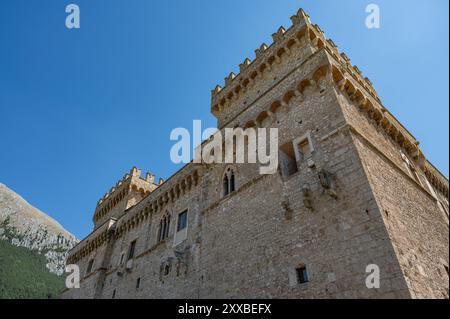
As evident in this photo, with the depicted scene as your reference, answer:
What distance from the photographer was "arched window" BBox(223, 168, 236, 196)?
37.4 ft

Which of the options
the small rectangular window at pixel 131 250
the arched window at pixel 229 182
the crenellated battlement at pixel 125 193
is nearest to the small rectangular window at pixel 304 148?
the arched window at pixel 229 182

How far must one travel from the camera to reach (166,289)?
12.7 m

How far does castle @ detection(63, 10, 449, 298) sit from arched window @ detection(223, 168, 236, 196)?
48 mm

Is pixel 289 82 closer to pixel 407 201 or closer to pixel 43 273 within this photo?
pixel 407 201

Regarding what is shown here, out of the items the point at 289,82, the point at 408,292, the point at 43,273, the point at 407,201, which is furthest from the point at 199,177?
the point at 43,273

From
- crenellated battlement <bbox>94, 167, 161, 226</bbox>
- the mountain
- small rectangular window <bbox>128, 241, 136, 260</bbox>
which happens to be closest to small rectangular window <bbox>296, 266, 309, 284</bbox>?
small rectangular window <bbox>128, 241, 136, 260</bbox>

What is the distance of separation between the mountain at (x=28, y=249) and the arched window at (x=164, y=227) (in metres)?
33.1

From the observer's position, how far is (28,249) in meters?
59.5

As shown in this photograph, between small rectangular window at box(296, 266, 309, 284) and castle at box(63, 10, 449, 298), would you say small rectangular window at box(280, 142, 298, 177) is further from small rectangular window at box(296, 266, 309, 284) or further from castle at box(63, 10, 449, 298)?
small rectangular window at box(296, 266, 309, 284)

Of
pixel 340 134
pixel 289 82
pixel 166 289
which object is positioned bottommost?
pixel 166 289

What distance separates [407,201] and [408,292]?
167 inches

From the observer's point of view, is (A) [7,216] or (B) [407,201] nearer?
(B) [407,201]

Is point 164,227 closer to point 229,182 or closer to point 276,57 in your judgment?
point 229,182

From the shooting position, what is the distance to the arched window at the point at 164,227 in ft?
50.1
